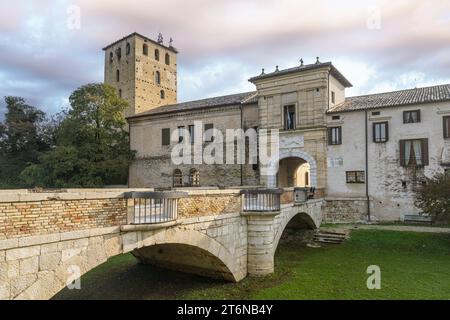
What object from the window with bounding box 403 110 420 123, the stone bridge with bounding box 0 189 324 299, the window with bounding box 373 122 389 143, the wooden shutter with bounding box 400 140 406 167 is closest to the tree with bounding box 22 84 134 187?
the stone bridge with bounding box 0 189 324 299

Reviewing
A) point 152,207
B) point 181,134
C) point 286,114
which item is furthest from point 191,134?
point 152,207

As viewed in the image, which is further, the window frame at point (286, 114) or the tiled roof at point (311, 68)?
the window frame at point (286, 114)

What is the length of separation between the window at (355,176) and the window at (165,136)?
15.8 meters

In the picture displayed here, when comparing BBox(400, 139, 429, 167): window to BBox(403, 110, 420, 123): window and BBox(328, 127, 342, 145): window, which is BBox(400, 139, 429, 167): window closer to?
BBox(403, 110, 420, 123): window

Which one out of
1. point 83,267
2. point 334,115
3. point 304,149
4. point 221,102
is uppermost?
point 221,102

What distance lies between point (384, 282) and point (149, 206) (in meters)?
9.11

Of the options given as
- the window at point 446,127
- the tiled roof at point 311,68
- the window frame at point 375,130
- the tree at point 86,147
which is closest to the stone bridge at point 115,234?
the window frame at point 375,130

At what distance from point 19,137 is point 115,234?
3550cm

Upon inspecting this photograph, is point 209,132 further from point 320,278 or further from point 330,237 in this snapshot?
point 320,278

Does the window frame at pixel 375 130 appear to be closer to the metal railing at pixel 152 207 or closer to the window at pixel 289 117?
the window at pixel 289 117

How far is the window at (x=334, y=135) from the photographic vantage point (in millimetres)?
22516

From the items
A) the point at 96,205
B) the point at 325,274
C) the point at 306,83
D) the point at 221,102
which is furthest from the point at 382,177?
the point at 96,205
